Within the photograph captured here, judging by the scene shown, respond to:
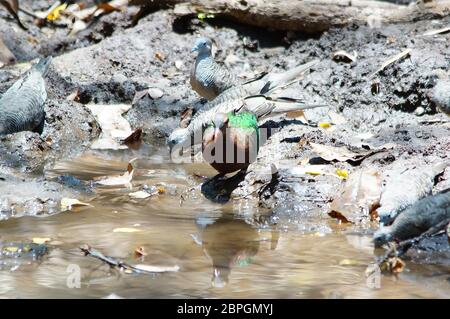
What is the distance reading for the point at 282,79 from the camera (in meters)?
8.50

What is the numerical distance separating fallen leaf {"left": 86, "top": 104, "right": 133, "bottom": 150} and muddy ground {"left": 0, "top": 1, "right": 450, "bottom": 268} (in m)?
→ 0.12

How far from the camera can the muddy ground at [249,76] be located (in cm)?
615

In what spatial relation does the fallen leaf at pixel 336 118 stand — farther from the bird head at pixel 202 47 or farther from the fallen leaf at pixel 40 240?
the fallen leaf at pixel 40 240

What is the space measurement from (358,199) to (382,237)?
951 millimetres

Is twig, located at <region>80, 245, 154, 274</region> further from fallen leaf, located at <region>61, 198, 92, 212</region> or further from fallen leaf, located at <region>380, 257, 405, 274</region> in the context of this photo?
fallen leaf, located at <region>380, 257, 405, 274</region>

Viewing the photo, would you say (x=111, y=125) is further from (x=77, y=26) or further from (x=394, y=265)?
(x=394, y=265)

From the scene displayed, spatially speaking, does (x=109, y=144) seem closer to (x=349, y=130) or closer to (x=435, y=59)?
(x=349, y=130)

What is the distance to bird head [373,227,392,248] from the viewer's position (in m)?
4.79

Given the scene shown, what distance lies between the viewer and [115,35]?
426 inches

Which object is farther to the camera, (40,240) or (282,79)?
(282,79)

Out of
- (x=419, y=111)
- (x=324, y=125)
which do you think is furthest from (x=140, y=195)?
(x=419, y=111)

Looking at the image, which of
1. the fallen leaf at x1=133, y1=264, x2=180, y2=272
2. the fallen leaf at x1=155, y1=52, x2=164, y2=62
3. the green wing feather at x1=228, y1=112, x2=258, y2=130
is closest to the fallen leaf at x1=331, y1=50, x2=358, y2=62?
the fallen leaf at x1=155, y1=52, x2=164, y2=62

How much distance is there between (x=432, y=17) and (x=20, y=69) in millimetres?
4987
